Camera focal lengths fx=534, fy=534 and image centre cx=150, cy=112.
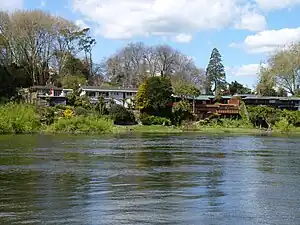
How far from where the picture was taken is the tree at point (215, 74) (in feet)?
406

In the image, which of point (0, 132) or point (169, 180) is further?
point (0, 132)

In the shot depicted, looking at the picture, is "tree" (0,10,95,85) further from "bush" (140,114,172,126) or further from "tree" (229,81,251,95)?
"tree" (229,81,251,95)

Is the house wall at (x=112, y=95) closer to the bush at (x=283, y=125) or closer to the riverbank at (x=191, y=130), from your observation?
the riverbank at (x=191, y=130)

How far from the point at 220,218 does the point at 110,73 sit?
10295 centimetres

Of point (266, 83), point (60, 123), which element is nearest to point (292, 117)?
→ point (266, 83)

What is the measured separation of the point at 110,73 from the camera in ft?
383

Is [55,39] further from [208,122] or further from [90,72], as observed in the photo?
[208,122]

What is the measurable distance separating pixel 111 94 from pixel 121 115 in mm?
13822

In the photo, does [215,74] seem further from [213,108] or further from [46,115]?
[46,115]

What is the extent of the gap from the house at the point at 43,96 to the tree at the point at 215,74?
44581mm

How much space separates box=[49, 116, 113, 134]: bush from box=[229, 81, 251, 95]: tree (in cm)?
5283

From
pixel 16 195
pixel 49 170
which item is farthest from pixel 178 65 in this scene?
pixel 16 195

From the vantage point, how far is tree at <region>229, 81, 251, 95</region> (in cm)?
11919

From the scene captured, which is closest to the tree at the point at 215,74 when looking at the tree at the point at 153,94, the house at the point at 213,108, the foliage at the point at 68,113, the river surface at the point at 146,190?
the house at the point at 213,108
